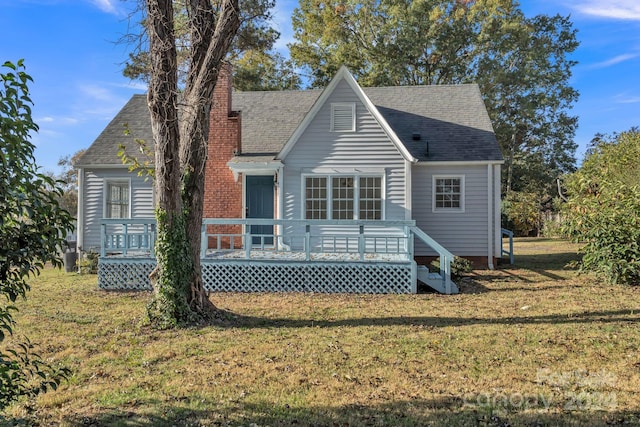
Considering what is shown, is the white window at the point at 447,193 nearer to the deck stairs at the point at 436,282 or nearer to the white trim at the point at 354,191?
the white trim at the point at 354,191

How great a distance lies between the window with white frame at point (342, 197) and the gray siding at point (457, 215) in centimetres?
159

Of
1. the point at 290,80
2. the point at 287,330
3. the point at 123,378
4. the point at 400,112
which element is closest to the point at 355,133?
the point at 400,112

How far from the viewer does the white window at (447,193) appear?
13.9m

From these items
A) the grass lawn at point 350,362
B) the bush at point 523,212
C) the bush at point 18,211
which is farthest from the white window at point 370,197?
the bush at point 523,212

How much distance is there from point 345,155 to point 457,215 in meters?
4.06

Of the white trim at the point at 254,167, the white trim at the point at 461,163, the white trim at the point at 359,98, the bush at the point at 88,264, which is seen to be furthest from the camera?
the bush at the point at 88,264

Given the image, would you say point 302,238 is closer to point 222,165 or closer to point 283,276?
point 283,276

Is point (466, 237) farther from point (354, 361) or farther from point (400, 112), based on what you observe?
A: point (354, 361)

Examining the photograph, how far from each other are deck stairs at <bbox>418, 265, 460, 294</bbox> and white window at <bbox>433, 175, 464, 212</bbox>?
12.8 ft

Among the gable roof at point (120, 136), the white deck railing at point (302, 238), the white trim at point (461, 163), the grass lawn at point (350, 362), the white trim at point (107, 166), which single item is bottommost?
the grass lawn at point (350, 362)

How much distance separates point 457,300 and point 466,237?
501 cm

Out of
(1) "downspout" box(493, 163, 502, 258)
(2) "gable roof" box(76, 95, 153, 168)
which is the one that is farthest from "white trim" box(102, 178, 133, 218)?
(1) "downspout" box(493, 163, 502, 258)

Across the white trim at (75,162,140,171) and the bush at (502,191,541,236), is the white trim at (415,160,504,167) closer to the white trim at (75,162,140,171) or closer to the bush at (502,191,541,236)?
the white trim at (75,162,140,171)

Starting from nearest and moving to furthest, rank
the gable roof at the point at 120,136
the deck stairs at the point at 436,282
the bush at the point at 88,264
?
1. the deck stairs at the point at 436,282
2. the bush at the point at 88,264
3. the gable roof at the point at 120,136
